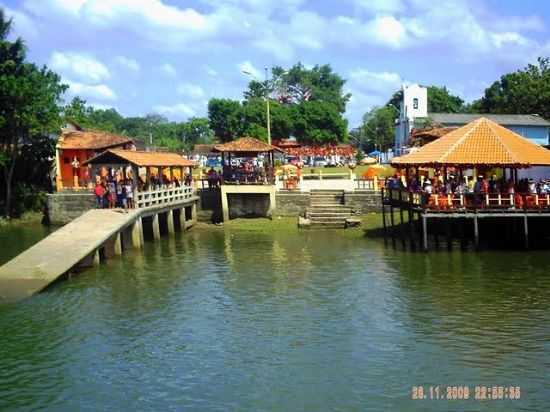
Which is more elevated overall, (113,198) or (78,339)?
(113,198)

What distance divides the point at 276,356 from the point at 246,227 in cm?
2082

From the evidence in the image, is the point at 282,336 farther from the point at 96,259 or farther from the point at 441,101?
the point at 441,101

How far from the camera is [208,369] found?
42.2ft

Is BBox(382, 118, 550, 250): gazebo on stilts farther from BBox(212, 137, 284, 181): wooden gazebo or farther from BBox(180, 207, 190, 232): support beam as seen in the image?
BBox(180, 207, 190, 232): support beam

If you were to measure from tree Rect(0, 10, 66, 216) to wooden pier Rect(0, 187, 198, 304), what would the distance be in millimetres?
9102

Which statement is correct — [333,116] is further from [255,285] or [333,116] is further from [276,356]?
[276,356]

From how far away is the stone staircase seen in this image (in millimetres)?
33188

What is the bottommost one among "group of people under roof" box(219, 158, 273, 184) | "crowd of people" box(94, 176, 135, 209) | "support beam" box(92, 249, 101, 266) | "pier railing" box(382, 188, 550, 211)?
"support beam" box(92, 249, 101, 266)

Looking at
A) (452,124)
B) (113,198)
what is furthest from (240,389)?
(452,124)

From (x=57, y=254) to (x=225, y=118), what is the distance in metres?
50.6

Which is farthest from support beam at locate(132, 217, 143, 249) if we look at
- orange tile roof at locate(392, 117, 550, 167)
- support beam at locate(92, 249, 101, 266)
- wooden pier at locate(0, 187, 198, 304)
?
orange tile roof at locate(392, 117, 550, 167)

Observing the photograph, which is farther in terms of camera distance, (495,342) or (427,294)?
(427,294)

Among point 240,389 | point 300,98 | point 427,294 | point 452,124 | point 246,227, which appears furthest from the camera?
point 300,98

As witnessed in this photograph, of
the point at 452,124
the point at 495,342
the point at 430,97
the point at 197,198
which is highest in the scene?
the point at 430,97
